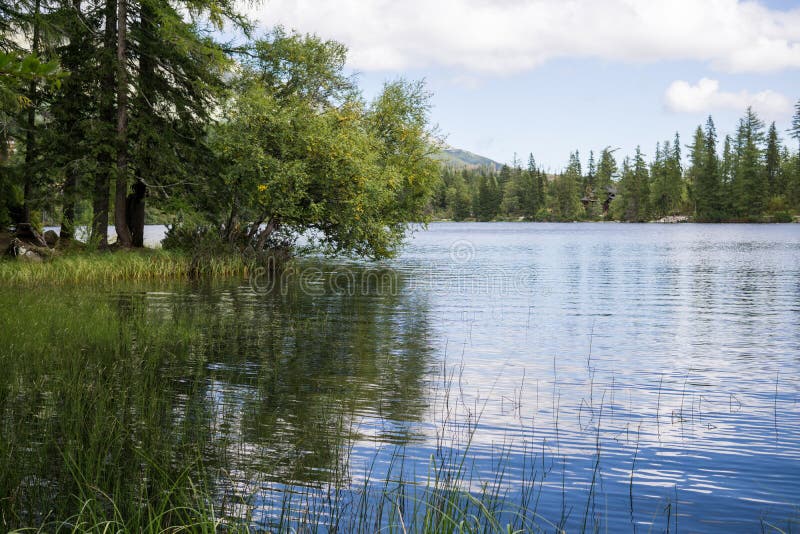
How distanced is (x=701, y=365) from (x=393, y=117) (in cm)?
2953

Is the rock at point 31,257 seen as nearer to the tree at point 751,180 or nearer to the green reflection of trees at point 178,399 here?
the green reflection of trees at point 178,399

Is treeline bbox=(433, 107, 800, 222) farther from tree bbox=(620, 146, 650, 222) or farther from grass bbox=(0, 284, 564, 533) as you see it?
grass bbox=(0, 284, 564, 533)

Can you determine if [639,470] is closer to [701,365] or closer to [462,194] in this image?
[701,365]

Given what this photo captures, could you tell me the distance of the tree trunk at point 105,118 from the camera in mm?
28422

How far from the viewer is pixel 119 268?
27859mm

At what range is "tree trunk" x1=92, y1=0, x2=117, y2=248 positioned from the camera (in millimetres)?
28422

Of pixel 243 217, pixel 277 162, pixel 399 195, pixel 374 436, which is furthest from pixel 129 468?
pixel 399 195

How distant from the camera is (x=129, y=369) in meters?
11.9

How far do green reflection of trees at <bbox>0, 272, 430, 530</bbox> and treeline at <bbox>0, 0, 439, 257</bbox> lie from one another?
33.6 ft

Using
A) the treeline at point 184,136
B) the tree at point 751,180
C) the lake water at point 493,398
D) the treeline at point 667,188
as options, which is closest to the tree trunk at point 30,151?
the treeline at point 184,136

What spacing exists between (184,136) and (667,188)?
129300 millimetres

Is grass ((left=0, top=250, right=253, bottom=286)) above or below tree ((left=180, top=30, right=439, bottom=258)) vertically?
below

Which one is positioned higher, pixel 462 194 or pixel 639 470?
pixel 462 194

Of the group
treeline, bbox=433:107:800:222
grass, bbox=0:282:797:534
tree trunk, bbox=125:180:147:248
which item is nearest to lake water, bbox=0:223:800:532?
grass, bbox=0:282:797:534
